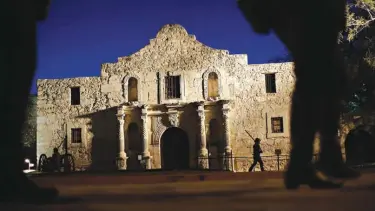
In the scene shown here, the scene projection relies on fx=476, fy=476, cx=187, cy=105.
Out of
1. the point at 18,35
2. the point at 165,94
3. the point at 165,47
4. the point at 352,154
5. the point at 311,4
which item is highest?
the point at 165,47

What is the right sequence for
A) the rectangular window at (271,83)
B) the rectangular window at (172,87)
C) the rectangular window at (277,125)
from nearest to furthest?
the rectangular window at (277,125)
the rectangular window at (271,83)
the rectangular window at (172,87)

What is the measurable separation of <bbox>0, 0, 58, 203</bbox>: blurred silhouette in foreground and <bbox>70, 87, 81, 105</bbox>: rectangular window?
18.8m

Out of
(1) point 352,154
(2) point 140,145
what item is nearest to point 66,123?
(2) point 140,145

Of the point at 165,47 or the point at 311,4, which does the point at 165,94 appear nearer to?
the point at 165,47

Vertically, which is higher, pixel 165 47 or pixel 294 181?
pixel 165 47

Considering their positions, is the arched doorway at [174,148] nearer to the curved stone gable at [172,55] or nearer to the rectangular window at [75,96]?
the curved stone gable at [172,55]

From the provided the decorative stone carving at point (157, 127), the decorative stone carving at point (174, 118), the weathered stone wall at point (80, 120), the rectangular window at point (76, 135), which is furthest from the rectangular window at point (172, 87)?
the rectangular window at point (76, 135)

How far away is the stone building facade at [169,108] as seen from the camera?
738 inches

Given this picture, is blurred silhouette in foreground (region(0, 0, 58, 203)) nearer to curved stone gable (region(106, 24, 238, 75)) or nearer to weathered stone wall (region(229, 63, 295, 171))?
weathered stone wall (region(229, 63, 295, 171))

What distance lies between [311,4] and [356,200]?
0.75 m

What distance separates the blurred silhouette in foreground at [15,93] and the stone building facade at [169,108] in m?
16.9

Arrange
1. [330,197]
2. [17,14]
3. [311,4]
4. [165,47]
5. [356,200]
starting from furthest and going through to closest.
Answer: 1. [165,47]
2. [311,4]
3. [17,14]
4. [330,197]
5. [356,200]

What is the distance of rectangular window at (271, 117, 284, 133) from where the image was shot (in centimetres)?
1861

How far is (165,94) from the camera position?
19.6 m
